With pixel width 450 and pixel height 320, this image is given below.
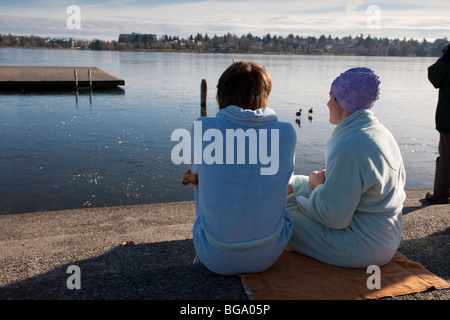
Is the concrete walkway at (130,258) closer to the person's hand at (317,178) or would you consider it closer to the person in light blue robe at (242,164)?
the person in light blue robe at (242,164)

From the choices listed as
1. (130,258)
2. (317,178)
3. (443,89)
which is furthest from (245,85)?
(443,89)

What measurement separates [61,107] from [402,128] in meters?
17.7

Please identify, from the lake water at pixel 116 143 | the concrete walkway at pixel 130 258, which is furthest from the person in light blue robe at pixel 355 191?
the lake water at pixel 116 143

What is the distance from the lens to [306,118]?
20.5 metres

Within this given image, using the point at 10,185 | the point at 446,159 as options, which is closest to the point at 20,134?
the point at 10,185

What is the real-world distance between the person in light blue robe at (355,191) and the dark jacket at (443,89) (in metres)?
3.37

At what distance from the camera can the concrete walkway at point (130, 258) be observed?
281cm

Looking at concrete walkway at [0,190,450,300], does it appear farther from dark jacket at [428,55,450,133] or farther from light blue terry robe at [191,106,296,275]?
dark jacket at [428,55,450,133]

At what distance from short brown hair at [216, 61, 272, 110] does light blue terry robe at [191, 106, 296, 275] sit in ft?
0.38

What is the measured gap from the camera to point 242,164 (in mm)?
2672

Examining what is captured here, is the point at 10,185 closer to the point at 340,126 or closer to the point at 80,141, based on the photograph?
the point at 80,141

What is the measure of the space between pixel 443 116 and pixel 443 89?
1.38 feet

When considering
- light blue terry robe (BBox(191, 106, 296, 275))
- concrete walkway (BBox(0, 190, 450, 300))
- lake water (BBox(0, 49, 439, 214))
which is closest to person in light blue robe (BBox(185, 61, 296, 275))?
light blue terry robe (BBox(191, 106, 296, 275))

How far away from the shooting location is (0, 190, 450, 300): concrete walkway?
2.81m
